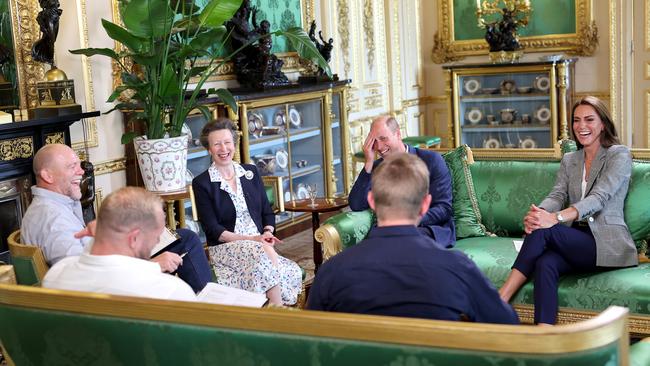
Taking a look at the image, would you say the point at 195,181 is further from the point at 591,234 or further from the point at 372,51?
the point at 372,51

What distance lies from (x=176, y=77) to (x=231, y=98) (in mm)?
492

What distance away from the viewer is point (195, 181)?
14.3 feet

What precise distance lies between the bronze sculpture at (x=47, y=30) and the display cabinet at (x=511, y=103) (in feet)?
15.8

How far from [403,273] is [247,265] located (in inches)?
77.0

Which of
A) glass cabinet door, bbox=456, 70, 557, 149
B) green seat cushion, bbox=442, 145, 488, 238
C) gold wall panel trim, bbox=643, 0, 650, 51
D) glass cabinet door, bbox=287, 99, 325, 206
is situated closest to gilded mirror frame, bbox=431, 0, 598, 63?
gold wall panel trim, bbox=643, 0, 650, 51

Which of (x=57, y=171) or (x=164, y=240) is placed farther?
(x=164, y=240)

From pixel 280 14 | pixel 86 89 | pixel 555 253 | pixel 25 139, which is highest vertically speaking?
pixel 280 14

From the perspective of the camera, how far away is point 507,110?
9039 millimetres

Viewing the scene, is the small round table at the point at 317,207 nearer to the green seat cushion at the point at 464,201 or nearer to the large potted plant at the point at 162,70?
the large potted plant at the point at 162,70

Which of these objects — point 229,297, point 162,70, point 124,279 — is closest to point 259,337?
point 124,279

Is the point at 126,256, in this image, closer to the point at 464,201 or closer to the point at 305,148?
the point at 464,201

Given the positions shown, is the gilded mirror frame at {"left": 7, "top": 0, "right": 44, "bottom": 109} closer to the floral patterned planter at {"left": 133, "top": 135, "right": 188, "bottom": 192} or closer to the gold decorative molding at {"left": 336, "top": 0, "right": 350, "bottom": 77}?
the floral patterned planter at {"left": 133, "top": 135, "right": 188, "bottom": 192}

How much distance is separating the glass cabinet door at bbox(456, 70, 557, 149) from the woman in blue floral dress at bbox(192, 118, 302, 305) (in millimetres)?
5048

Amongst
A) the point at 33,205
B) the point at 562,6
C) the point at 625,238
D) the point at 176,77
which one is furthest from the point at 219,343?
the point at 562,6
